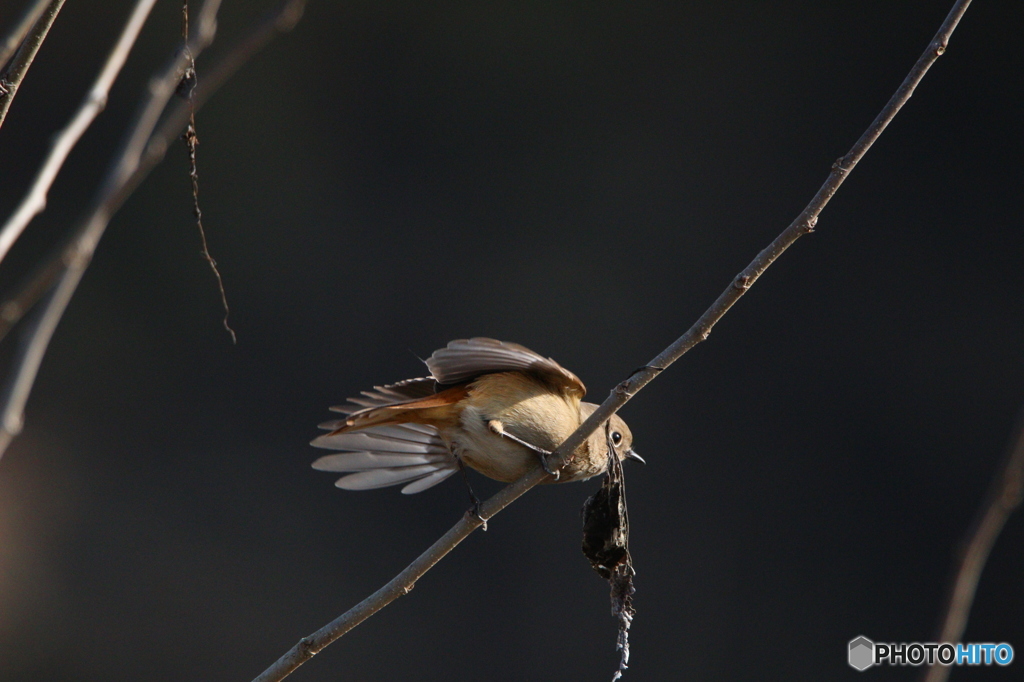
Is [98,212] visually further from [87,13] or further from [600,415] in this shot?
[87,13]

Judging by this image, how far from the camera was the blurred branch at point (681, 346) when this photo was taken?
1748 mm

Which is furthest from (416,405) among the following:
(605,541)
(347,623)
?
(347,623)

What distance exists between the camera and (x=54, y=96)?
700cm

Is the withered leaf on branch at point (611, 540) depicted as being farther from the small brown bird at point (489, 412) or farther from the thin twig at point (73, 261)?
the thin twig at point (73, 261)

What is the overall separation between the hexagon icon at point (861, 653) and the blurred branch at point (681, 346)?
3.82 m

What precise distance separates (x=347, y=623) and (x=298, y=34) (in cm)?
601

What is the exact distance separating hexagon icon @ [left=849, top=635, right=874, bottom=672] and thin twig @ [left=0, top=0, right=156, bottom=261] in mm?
5110

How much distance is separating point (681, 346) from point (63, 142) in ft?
4.31

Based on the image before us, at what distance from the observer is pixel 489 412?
9.59ft

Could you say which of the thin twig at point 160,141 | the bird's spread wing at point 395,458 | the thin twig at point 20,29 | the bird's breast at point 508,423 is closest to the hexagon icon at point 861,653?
the bird's spread wing at point 395,458

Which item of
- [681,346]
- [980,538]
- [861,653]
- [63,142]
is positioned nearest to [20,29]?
[63,142]

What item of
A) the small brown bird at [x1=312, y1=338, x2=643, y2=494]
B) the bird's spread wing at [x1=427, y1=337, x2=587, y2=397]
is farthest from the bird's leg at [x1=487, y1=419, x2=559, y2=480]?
the bird's spread wing at [x1=427, y1=337, x2=587, y2=397]

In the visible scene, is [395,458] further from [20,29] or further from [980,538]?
[980,538]

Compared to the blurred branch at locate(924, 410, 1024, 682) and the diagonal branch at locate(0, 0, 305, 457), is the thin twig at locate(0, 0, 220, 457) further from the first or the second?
the blurred branch at locate(924, 410, 1024, 682)
